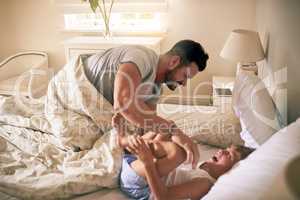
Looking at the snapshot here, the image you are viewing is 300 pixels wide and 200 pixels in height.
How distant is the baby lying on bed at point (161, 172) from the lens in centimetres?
131

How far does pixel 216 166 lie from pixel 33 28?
8.83 ft

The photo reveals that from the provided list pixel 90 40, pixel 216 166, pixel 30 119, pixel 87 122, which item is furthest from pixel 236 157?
pixel 90 40

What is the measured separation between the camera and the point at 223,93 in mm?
2574

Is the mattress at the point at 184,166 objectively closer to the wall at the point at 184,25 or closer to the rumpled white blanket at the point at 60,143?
the rumpled white blanket at the point at 60,143

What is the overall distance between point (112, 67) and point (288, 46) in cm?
79

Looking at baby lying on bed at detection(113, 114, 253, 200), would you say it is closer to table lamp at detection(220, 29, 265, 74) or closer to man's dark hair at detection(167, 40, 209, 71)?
man's dark hair at detection(167, 40, 209, 71)

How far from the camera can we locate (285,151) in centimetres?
89

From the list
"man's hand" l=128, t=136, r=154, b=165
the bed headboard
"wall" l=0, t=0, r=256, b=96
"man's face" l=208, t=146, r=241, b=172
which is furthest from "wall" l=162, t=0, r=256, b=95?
"man's hand" l=128, t=136, r=154, b=165

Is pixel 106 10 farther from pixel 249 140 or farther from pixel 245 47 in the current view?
pixel 249 140

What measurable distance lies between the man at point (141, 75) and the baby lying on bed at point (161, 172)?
3.1 inches

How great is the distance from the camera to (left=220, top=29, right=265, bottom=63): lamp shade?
2.24 meters

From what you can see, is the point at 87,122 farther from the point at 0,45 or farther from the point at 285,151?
the point at 0,45

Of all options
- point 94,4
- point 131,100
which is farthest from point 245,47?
point 94,4

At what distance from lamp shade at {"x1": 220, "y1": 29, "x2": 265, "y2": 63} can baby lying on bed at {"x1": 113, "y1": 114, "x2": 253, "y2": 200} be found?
94 cm
